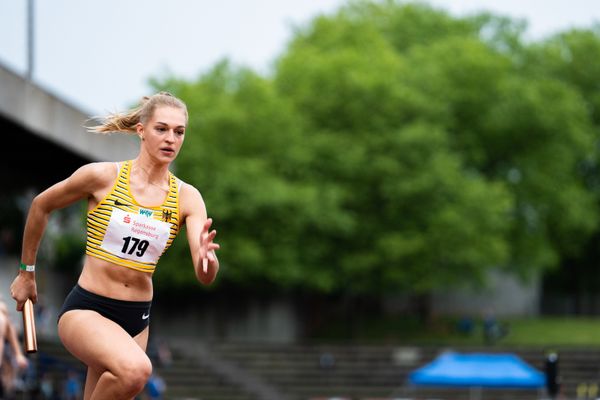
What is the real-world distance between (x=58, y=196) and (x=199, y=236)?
0.81 metres

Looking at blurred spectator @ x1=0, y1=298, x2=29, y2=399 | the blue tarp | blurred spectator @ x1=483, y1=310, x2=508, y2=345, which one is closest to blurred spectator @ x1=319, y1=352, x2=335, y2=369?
blurred spectator @ x1=483, y1=310, x2=508, y2=345

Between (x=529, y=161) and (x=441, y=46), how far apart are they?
22.0 ft

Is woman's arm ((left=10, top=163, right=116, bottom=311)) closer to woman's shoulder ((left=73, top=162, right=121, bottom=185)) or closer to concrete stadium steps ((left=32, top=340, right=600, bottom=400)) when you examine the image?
woman's shoulder ((left=73, top=162, right=121, bottom=185))

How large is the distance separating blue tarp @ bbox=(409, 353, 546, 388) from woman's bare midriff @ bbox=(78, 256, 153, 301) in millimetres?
18591

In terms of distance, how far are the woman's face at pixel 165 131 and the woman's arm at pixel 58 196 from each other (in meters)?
0.27

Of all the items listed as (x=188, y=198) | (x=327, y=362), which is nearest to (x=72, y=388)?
(x=327, y=362)

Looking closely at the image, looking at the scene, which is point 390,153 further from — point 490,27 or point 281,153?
point 490,27

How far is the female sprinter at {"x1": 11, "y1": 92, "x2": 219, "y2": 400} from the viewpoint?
20.6ft

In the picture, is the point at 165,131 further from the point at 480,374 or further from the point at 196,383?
the point at 196,383

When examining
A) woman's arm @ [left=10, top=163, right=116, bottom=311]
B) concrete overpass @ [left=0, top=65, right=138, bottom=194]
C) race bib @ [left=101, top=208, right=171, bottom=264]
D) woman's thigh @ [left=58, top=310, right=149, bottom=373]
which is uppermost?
concrete overpass @ [left=0, top=65, right=138, bottom=194]

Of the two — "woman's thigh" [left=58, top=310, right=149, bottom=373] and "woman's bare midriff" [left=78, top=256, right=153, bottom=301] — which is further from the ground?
"woman's bare midriff" [left=78, top=256, right=153, bottom=301]

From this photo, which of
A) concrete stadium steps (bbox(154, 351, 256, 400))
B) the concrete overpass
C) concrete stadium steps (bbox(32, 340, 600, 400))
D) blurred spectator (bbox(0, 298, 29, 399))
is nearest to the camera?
blurred spectator (bbox(0, 298, 29, 399))

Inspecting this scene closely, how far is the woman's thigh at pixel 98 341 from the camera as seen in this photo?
594cm

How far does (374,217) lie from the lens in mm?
49750
